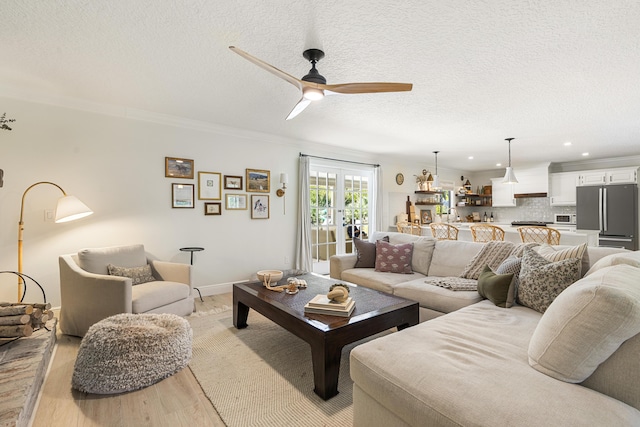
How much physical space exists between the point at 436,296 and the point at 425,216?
495 centimetres

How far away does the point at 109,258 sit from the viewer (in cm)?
305

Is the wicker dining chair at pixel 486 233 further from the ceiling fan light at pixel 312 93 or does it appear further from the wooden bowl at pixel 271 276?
the ceiling fan light at pixel 312 93

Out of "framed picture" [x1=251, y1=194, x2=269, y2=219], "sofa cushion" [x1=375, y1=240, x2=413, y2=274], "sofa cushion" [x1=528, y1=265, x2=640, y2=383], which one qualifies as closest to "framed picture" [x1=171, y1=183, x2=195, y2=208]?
"framed picture" [x1=251, y1=194, x2=269, y2=219]

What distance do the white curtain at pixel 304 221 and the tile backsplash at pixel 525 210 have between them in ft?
17.8

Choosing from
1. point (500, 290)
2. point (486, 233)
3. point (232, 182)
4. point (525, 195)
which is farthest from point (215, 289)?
point (525, 195)

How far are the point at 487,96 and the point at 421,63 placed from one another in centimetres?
115

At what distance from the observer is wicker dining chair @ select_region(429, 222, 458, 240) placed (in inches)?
198

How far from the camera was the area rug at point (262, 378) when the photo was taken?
5.63 ft

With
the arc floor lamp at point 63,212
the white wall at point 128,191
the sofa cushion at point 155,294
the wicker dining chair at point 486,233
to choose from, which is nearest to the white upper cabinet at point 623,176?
the wicker dining chair at point 486,233

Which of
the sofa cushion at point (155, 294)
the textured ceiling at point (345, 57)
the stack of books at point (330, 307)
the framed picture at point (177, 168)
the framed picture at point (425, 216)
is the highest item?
the textured ceiling at point (345, 57)

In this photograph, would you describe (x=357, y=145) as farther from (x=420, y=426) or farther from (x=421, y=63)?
(x=420, y=426)

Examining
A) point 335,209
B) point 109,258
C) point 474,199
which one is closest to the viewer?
point 109,258

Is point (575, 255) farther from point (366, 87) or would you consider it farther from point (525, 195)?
point (525, 195)

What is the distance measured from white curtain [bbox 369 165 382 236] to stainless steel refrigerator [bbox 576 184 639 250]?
13.8ft
